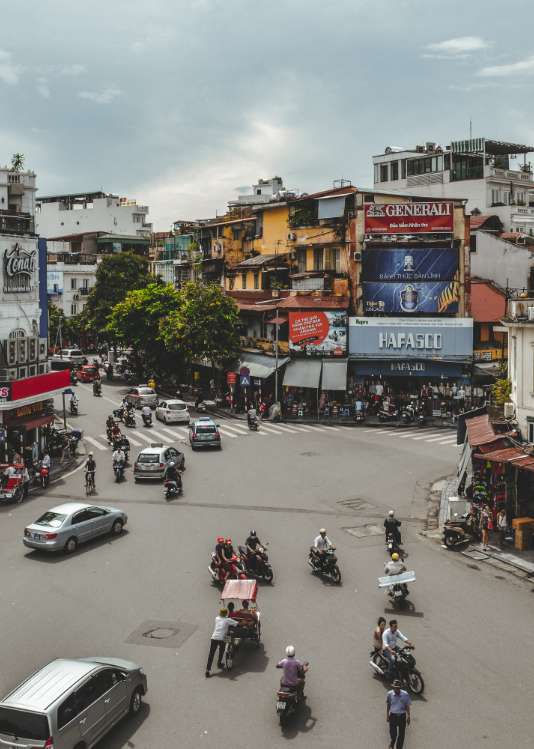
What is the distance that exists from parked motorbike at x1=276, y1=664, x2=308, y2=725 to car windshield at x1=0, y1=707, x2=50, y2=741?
4.07 meters

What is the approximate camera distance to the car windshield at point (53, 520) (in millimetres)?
23391

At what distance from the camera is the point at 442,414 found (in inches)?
2014

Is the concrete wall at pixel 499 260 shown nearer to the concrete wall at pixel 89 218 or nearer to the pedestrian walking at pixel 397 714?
the pedestrian walking at pixel 397 714

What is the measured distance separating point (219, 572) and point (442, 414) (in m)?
33.5

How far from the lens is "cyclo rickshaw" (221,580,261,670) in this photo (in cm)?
1608

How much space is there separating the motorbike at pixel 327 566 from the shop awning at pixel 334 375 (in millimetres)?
31698

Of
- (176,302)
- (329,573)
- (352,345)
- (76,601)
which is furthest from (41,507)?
(176,302)

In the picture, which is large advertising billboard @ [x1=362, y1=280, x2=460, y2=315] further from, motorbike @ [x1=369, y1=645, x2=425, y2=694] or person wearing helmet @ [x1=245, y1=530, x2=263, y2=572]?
motorbike @ [x1=369, y1=645, x2=425, y2=694]

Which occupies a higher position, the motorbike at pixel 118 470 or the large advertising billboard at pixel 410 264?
the large advertising billboard at pixel 410 264

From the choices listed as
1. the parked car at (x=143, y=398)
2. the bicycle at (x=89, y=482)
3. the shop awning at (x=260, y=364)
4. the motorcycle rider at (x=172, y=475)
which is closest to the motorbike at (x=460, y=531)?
the motorcycle rider at (x=172, y=475)

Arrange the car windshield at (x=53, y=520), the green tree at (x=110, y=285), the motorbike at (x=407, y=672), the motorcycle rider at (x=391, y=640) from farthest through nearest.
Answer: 1. the green tree at (x=110, y=285)
2. the car windshield at (x=53, y=520)
3. the motorcycle rider at (x=391, y=640)
4. the motorbike at (x=407, y=672)

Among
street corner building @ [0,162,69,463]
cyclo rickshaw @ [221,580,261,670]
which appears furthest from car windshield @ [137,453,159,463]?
cyclo rickshaw @ [221,580,261,670]

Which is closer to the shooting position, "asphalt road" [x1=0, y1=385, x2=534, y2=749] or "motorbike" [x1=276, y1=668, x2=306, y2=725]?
"motorbike" [x1=276, y1=668, x2=306, y2=725]

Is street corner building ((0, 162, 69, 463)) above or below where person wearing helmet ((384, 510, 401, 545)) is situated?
above
